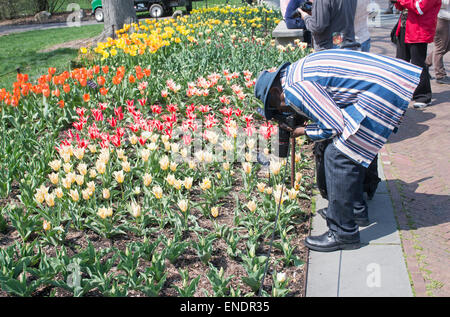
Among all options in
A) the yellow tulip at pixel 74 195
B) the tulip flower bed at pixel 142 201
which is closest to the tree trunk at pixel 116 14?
the tulip flower bed at pixel 142 201

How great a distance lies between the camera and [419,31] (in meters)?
6.38

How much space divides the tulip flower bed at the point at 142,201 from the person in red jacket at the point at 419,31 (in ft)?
7.86

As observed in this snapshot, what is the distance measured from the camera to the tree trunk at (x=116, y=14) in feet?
34.4

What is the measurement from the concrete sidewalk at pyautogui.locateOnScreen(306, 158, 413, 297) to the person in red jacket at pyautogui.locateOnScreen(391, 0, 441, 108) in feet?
11.5

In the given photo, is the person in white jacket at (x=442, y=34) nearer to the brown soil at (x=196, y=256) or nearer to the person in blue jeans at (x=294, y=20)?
the person in blue jeans at (x=294, y=20)

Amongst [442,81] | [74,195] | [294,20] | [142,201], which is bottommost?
[142,201]

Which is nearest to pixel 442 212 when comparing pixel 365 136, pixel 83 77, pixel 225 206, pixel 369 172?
pixel 369 172

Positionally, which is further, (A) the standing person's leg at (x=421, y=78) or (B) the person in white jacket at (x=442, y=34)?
(B) the person in white jacket at (x=442, y=34)

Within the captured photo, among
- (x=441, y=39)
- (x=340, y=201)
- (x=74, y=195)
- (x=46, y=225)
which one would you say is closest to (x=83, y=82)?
(x=74, y=195)

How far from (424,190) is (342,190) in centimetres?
143

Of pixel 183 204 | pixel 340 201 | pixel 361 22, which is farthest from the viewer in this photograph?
pixel 361 22

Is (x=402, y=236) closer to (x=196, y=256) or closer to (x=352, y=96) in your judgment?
A: (x=352, y=96)

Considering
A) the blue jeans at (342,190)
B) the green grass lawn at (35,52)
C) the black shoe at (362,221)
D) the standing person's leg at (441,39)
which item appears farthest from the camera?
the green grass lawn at (35,52)
